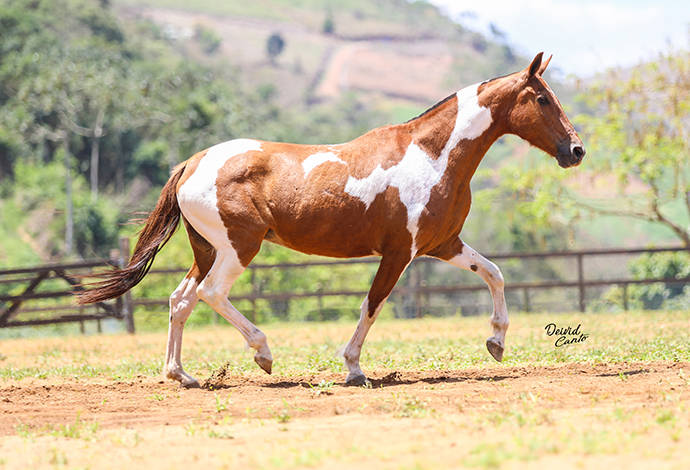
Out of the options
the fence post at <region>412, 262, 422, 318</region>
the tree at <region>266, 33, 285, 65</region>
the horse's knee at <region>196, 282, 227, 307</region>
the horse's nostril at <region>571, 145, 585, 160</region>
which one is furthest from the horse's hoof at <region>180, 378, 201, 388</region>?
the tree at <region>266, 33, 285, 65</region>

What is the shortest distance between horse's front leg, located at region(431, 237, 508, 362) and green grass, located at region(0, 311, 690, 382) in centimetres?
49

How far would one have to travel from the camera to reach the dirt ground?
4.25m

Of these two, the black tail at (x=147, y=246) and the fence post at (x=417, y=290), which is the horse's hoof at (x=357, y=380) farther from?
the fence post at (x=417, y=290)

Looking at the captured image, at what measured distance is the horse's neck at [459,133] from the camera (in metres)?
7.32

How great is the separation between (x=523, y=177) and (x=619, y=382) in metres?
16.8

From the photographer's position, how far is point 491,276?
7.75 m

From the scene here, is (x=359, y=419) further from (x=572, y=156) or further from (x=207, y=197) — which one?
(x=572, y=156)

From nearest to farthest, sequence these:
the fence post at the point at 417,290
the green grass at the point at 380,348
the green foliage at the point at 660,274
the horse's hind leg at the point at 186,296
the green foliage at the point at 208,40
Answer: the horse's hind leg at the point at 186,296 → the green grass at the point at 380,348 → the fence post at the point at 417,290 → the green foliage at the point at 660,274 → the green foliage at the point at 208,40

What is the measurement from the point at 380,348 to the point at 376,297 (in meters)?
3.75

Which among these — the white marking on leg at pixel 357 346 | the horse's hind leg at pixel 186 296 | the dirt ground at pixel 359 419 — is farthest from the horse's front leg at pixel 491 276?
the horse's hind leg at pixel 186 296

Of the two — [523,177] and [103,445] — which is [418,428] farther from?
[523,177]

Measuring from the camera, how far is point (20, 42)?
210ft

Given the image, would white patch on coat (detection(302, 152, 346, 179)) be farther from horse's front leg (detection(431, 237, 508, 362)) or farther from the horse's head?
the horse's head

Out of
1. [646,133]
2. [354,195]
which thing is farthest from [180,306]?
[646,133]
